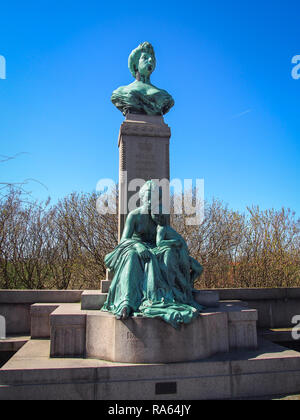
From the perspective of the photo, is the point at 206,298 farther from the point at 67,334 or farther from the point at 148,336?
the point at 67,334

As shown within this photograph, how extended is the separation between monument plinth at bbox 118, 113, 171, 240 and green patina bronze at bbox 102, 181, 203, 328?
3.84 ft

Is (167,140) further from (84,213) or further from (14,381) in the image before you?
(84,213)

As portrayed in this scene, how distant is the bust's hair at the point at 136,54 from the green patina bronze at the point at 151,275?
405 cm

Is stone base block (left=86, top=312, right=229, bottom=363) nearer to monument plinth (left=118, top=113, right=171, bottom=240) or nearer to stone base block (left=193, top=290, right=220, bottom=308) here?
stone base block (left=193, top=290, right=220, bottom=308)

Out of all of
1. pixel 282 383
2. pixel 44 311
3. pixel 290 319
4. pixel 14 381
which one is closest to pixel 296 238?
pixel 290 319

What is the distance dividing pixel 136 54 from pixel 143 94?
1.40 meters

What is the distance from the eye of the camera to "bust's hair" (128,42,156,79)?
830 cm

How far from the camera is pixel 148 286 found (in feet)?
16.8

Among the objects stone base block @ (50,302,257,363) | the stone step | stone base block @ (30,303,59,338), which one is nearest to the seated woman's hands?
stone base block @ (50,302,257,363)

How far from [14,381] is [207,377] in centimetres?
248

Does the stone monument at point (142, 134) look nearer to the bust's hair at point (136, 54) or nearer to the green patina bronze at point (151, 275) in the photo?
the bust's hair at point (136, 54)

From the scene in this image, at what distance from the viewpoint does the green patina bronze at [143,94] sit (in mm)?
7852

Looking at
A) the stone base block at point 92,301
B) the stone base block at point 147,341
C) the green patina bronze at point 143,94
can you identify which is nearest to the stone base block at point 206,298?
the stone base block at point 147,341
